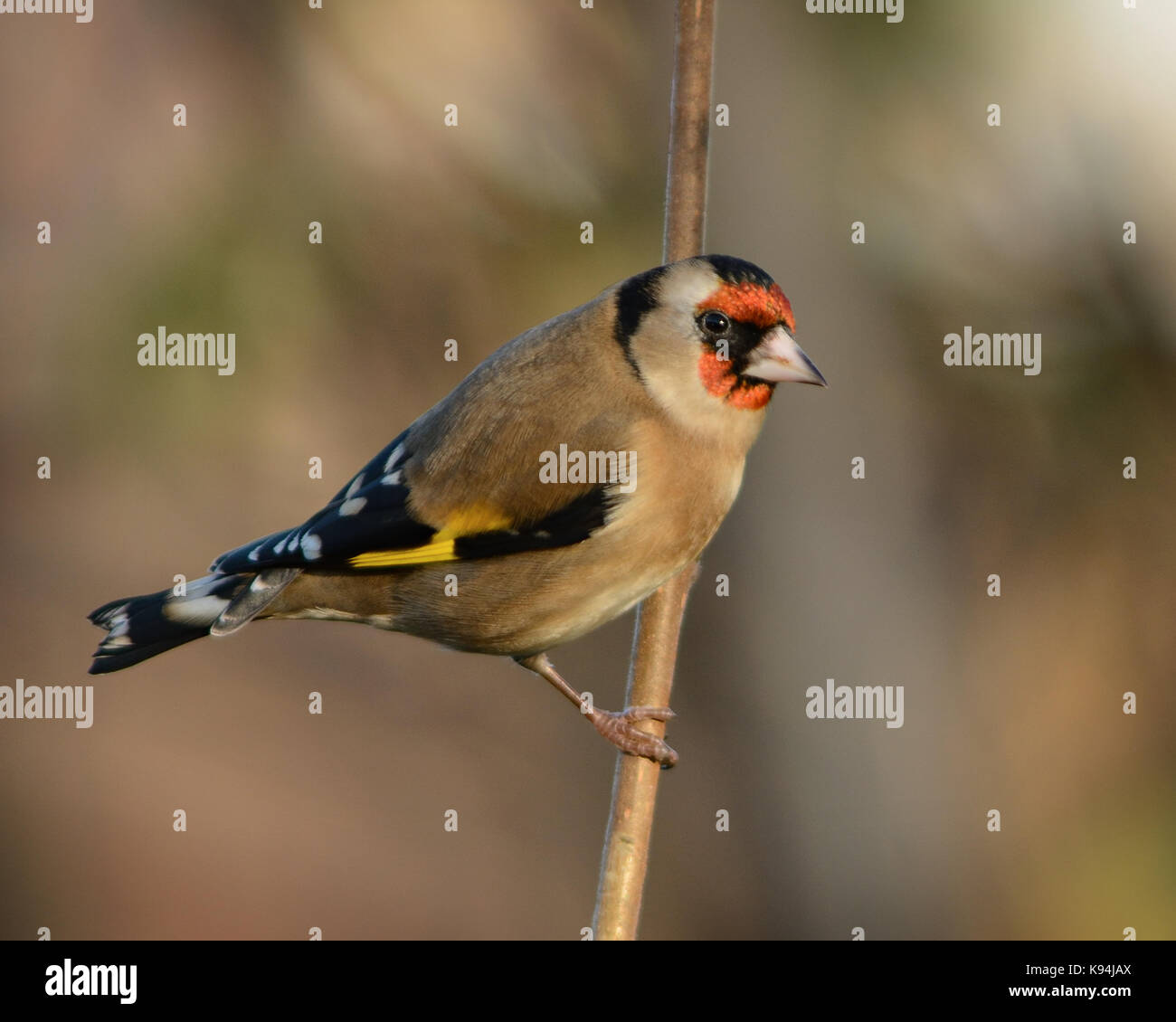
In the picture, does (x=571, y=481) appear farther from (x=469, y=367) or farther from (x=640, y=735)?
(x=469, y=367)

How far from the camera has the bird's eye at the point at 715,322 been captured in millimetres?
3186

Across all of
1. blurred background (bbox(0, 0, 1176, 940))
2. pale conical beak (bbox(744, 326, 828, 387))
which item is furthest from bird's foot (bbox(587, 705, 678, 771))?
blurred background (bbox(0, 0, 1176, 940))

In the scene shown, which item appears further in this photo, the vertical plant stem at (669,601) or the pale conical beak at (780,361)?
the pale conical beak at (780,361)

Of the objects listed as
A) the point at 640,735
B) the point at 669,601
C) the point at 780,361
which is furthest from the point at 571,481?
the point at 640,735

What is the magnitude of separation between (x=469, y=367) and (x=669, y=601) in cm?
407

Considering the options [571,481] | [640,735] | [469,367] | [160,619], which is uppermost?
[469,367]

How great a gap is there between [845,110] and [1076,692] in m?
3.20

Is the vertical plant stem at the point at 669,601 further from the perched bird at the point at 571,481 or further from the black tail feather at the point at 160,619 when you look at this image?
the black tail feather at the point at 160,619

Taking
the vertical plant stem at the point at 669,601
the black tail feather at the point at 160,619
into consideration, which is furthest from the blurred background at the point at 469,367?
the black tail feather at the point at 160,619

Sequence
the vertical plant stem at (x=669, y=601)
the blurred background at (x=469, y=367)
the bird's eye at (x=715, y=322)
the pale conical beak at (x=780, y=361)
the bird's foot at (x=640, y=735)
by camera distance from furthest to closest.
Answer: the blurred background at (x=469, y=367), the bird's foot at (x=640, y=735), the bird's eye at (x=715, y=322), the pale conical beak at (x=780, y=361), the vertical plant stem at (x=669, y=601)

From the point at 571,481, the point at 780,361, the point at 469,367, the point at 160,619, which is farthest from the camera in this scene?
the point at 469,367

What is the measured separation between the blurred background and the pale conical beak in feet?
9.35

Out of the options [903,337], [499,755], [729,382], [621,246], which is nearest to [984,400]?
[903,337]

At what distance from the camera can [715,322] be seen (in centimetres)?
320
